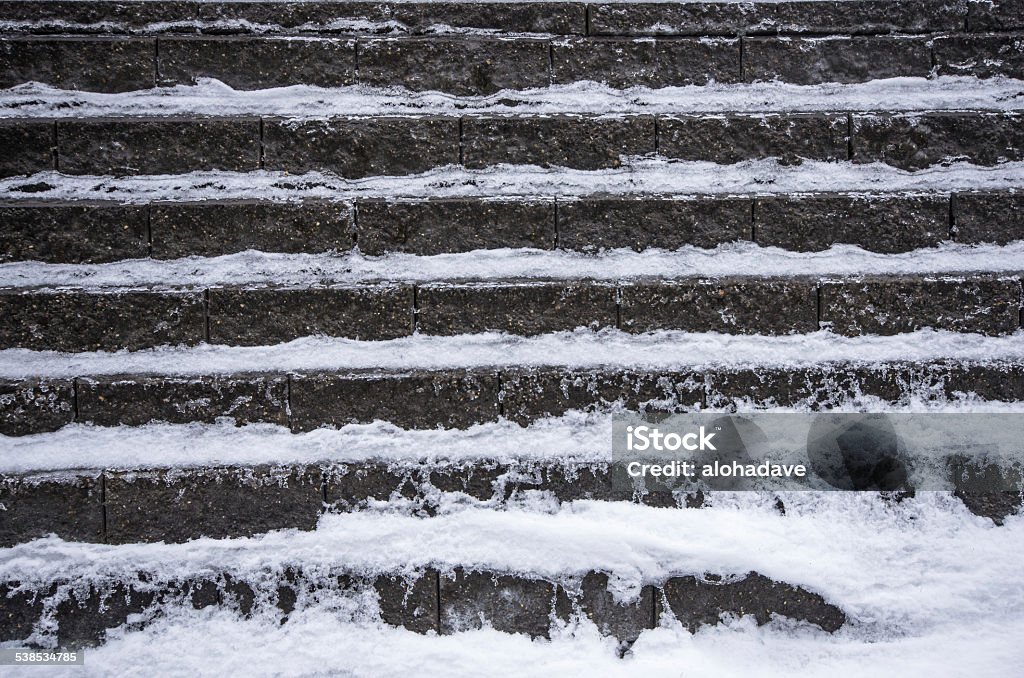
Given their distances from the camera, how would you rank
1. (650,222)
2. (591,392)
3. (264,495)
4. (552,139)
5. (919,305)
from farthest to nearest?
(552,139), (650,222), (919,305), (591,392), (264,495)

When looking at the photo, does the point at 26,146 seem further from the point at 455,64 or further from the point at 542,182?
the point at 542,182

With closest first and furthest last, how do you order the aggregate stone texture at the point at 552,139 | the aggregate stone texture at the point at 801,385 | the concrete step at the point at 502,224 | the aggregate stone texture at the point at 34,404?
the aggregate stone texture at the point at 34,404 < the aggregate stone texture at the point at 801,385 < the concrete step at the point at 502,224 < the aggregate stone texture at the point at 552,139

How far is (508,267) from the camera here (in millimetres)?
2648

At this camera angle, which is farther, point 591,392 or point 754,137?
point 754,137

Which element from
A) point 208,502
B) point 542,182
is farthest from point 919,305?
point 208,502

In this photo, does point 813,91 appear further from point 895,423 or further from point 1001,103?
point 895,423

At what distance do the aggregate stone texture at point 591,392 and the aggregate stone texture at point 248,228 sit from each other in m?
1.08

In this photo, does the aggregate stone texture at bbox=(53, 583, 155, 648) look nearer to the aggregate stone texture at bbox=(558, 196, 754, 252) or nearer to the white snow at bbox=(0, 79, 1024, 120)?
the white snow at bbox=(0, 79, 1024, 120)

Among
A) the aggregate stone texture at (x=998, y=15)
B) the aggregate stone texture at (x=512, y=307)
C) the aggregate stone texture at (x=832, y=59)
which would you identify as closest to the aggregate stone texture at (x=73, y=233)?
the aggregate stone texture at (x=512, y=307)

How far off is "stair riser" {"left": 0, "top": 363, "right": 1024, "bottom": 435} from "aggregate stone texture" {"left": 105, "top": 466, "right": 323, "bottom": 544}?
0.23 m

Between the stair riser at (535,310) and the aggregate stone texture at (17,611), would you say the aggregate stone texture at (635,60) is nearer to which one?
the stair riser at (535,310)

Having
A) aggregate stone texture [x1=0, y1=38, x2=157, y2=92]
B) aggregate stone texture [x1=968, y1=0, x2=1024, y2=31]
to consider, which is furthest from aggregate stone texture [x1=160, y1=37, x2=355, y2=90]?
aggregate stone texture [x1=968, y1=0, x2=1024, y2=31]

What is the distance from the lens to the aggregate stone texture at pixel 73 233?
2570mm

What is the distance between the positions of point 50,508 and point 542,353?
6.97 feet
